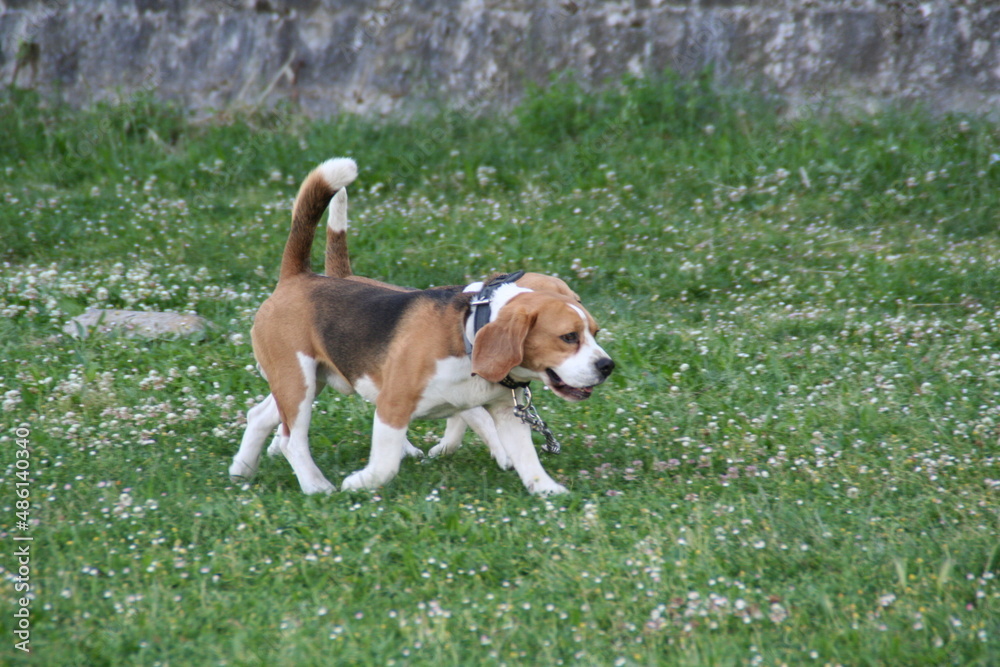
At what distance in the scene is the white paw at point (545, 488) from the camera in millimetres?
4410

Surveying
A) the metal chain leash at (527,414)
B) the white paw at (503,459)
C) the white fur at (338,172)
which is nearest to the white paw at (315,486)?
the white paw at (503,459)

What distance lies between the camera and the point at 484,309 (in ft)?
13.7

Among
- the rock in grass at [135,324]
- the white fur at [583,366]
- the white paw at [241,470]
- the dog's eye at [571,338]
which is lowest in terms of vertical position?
the rock in grass at [135,324]

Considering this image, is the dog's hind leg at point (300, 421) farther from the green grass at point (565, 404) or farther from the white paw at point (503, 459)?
the white paw at point (503, 459)

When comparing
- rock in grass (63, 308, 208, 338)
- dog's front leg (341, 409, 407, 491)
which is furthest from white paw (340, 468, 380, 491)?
rock in grass (63, 308, 208, 338)

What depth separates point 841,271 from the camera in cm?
757

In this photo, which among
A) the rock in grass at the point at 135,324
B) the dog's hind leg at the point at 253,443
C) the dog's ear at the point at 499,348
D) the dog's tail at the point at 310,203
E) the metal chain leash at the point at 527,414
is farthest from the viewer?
the rock in grass at the point at 135,324

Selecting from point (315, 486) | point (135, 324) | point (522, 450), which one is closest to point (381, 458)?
point (315, 486)

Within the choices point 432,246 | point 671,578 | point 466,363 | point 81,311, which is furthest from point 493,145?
point 671,578

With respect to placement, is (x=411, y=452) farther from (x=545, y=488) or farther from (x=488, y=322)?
(x=488, y=322)

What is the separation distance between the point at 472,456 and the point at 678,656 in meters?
2.08

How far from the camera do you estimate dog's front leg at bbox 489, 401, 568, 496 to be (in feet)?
14.6

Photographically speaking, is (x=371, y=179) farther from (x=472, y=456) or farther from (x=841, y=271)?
(x=472, y=456)

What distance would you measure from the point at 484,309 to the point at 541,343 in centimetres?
29
